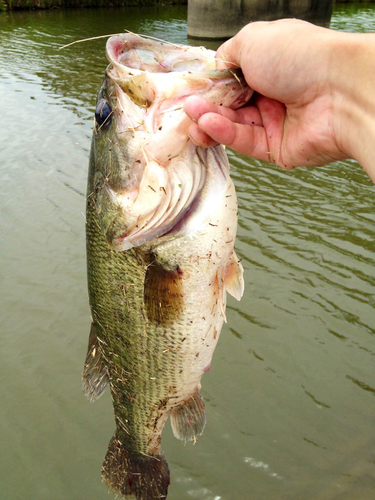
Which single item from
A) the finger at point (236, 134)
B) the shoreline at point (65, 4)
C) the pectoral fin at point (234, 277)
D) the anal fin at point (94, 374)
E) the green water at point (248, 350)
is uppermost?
the finger at point (236, 134)

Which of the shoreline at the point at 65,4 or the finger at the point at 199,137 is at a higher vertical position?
the finger at the point at 199,137

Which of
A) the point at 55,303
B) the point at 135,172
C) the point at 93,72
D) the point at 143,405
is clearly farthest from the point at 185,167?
the point at 93,72

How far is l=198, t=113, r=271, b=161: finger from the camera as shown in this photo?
1.71 meters

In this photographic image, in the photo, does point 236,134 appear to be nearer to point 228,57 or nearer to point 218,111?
point 218,111

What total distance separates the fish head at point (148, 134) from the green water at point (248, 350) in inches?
82.1

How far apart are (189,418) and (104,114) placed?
1675 millimetres

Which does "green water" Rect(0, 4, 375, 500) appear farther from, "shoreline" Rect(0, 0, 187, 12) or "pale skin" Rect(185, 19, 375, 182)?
"shoreline" Rect(0, 0, 187, 12)

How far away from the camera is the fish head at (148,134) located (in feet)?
5.82

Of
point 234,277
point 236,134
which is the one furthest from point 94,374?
point 236,134

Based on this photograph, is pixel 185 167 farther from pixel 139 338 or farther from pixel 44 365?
pixel 44 365

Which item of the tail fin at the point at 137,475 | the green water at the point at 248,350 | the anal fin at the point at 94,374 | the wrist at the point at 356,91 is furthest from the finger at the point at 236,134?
the green water at the point at 248,350

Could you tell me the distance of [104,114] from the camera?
6.40 ft

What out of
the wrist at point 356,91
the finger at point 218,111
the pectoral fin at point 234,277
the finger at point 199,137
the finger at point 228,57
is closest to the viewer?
the wrist at point 356,91

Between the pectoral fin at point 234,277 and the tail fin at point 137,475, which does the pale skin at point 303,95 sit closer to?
the pectoral fin at point 234,277
